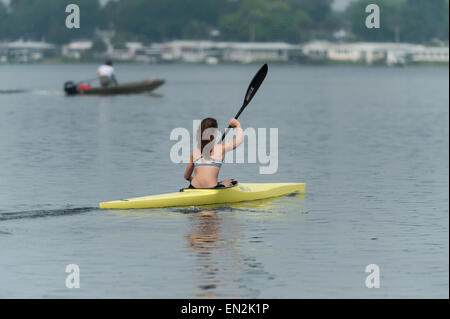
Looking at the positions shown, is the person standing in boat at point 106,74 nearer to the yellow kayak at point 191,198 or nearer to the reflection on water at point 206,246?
the yellow kayak at point 191,198

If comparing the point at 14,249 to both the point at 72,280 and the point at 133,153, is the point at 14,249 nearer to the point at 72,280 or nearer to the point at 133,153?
the point at 72,280

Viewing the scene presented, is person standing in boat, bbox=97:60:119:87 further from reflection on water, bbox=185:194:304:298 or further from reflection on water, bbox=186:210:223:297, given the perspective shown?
reflection on water, bbox=186:210:223:297

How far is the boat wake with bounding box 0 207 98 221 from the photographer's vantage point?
20.0 metres

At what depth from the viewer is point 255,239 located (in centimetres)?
1816

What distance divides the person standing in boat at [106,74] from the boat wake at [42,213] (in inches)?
1488

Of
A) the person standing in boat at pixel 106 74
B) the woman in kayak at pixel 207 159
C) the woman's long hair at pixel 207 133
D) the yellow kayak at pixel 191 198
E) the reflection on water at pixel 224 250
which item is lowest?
the reflection on water at pixel 224 250

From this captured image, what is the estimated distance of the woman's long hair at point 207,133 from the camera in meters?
19.7

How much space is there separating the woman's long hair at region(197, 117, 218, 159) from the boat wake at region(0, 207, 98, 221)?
230 cm

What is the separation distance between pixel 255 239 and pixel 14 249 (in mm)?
3621

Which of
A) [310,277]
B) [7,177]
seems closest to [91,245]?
[310,277]

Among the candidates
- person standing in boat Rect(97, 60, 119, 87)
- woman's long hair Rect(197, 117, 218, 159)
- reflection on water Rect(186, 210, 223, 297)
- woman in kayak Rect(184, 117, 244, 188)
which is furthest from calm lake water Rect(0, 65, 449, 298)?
person standing in boat Rect(97, 60, 119, 87)

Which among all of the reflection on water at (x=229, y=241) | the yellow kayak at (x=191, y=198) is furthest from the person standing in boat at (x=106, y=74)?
the yellow kayak at (x=191, y=198)

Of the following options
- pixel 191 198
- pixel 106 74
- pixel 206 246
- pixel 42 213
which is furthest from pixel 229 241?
pixel 106 74

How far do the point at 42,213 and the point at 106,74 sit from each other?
40.5 metres
